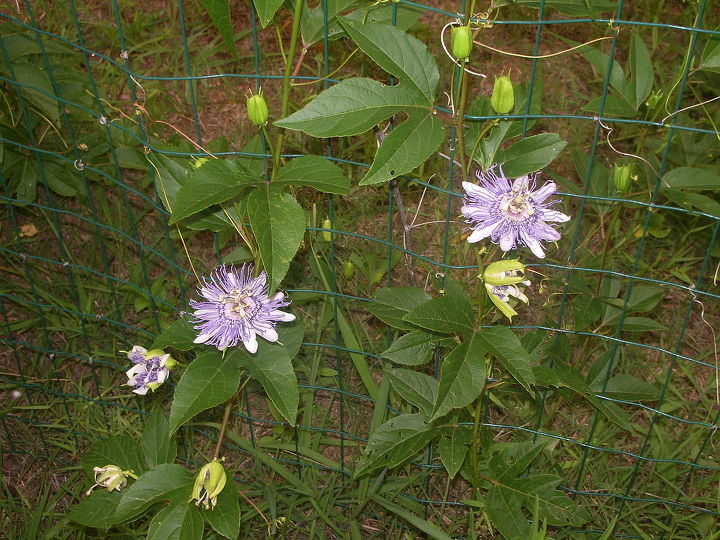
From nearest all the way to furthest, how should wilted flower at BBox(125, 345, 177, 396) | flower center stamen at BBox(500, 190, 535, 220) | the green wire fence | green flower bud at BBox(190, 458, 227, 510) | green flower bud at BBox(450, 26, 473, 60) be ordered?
green flower bud at BBox(450, 26, 473, 60) < flower center stamen at BBox(500, 190, 535, 220) < green flower bud at BBox(190, 458, 227, 510) < wilted flower at BBox(125, 345, 177, 396) < the green wire fence

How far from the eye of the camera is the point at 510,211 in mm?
1581

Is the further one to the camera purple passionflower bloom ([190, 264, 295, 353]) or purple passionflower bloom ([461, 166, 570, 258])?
purple passionflower bloom ([190, 264, 295, 353])

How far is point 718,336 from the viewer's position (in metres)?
2.64

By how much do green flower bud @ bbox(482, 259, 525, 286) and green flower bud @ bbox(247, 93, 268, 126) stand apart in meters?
0.52

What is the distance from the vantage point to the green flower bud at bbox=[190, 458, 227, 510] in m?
1.81

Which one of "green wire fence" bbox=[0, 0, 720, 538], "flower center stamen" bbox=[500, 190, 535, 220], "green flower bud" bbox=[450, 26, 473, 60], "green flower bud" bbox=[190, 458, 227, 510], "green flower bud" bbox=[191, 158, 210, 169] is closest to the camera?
"green flower bud" bbox=[450, 26, 473, 60]

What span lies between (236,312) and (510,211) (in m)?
0.58

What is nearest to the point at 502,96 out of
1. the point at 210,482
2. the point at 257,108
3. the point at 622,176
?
the point at 257,108

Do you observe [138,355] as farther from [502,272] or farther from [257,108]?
[502,272]

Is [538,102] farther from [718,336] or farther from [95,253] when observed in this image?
[95,253]

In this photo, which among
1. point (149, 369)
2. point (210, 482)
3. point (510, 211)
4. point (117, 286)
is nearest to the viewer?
point (510, 211)

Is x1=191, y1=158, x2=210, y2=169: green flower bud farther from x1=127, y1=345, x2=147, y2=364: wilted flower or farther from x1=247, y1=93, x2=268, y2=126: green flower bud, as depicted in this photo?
x1=127, y1=345, x2=147, y2=364: wilted flower

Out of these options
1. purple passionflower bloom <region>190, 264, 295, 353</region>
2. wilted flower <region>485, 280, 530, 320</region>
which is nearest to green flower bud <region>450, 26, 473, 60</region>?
wilted flower <region>485, 280, 530, 320</region>

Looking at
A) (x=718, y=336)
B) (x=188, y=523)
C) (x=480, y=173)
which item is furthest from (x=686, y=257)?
(x=188, y=523)
